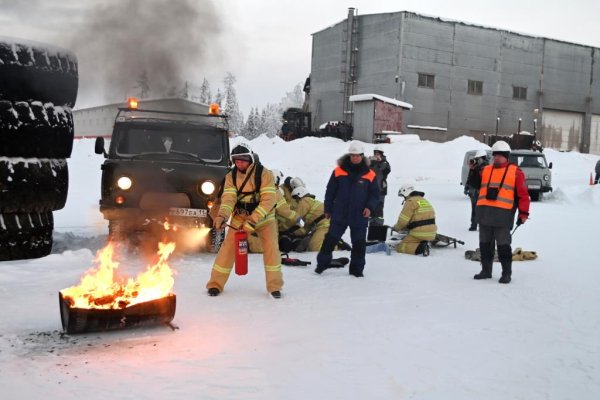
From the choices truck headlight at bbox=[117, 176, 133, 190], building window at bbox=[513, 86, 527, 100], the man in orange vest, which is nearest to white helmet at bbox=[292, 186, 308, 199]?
truck headlight at bbox=[117, 176, 133, 190]

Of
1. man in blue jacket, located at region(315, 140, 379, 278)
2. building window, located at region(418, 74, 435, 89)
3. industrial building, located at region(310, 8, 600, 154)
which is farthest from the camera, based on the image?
building window, located at region(418, 74, 435, 89)

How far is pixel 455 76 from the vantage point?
131 feet

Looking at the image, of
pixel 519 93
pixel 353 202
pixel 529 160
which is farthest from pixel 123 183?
pixel 519 93

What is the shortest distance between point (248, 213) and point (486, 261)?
10.9 ft

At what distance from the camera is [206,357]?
4.33 meters

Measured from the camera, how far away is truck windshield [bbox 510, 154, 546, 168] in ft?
62.5

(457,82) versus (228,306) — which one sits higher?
(457,82)

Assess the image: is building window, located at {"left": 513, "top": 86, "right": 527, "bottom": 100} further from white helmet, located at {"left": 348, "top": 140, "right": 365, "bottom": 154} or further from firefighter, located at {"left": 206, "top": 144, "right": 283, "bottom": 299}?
firefighter, located at {"left": 206, "top": 144, "right": 283, "bottom": 299}

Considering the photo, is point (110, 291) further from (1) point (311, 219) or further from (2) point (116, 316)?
(1) point (311, 219)

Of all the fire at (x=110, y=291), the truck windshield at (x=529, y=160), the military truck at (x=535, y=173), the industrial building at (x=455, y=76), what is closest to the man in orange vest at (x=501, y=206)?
the fire at (x=110, y=291)

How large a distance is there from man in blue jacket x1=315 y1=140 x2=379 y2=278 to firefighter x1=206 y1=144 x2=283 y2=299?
144 centimetres

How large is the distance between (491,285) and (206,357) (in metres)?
4.29

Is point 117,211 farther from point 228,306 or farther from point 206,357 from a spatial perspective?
point 206,357

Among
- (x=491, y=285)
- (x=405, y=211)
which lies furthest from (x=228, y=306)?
(x=405, y=211)
